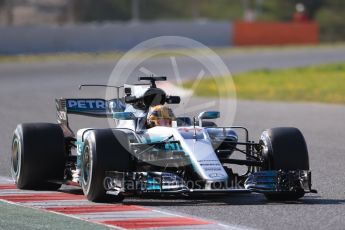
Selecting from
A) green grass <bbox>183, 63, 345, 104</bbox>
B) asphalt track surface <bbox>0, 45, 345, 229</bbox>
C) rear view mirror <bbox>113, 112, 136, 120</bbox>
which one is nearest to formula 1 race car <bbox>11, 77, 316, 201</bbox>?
rear view mirror <bbox>113, 112, 136, 120</bbox>

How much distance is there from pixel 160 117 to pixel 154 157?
1.91 ft

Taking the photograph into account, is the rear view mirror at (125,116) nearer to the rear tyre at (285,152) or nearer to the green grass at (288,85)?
the rear tyre at (285,152)

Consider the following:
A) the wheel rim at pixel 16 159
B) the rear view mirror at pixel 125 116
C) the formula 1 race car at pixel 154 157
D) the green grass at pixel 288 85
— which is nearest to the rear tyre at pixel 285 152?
the formula 1 race car at pixel 154 157

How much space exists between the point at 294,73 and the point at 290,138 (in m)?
25.0

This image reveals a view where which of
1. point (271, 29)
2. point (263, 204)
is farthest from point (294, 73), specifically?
point (263, 204)

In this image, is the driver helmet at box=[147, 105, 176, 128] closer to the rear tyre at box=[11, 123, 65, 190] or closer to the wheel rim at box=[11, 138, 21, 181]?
the rear tyre at box=[11, 123, 65, 190]

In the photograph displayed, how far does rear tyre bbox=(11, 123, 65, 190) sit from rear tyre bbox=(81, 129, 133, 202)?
927 mm

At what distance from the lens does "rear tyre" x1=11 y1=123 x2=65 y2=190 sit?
11.8 metres

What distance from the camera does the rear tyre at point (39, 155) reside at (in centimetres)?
1177

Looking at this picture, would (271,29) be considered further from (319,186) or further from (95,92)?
(319,186)

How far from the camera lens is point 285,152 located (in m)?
11.2

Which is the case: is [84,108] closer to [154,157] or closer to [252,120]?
[154,157]

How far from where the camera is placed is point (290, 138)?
11297 mm

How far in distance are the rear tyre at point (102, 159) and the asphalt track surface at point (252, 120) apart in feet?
1.22
